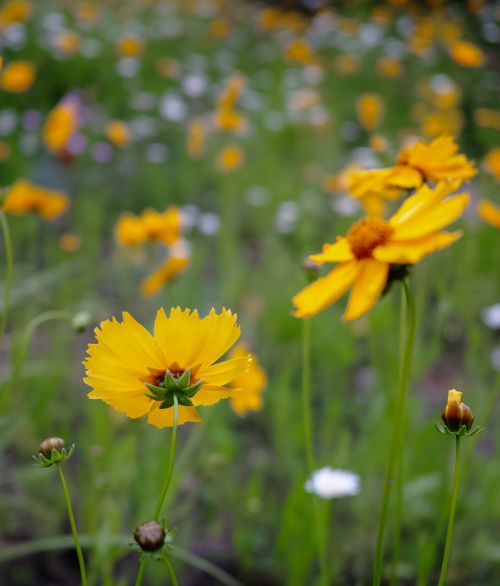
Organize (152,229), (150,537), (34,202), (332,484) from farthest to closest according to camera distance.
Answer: (34,202), (152,229), (332,484), (150,537)

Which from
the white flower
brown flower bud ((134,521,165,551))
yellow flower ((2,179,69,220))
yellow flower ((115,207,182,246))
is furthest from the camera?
yellow flower ((2,179,69,220))

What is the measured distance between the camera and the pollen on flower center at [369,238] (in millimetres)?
470

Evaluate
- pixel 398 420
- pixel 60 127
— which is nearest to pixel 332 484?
pixel 398 420

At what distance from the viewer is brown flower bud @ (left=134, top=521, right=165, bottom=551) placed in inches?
15.0

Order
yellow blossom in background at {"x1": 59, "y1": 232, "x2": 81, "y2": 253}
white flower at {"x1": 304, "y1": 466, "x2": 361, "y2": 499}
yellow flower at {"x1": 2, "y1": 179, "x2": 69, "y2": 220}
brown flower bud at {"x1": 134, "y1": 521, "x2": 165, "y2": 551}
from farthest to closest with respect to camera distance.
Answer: yellow blossom in background at {"x1": 59, "y1": 232, "x2": 81, "y2": 253}
yellow flower at {"x1": 2, "y1": 179, "x2": 69, "y2": 220}
white flower at {"x1": 304, "y1": 466, "x2": 361, "y2": 499}
brown flower bud at {"x1": 134, "y1": 521, "x2": 165, "y2": 551}

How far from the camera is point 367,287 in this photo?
0.45 meters

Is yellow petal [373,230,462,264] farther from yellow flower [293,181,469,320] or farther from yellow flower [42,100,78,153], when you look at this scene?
yellow flower [42,100,78,153]

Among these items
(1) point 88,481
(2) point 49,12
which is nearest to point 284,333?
(1) point 88,481

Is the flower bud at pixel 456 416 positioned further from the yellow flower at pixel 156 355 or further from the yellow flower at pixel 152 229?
the yellow flower at pixel 152 229

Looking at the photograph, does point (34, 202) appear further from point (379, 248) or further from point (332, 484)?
point (379, 248)

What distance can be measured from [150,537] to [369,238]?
0.25m

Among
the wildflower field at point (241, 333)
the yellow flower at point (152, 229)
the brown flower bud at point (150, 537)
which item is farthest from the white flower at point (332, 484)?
the yellow flower at point (152, 229)

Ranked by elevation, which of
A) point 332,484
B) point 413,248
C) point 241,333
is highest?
point 413,248

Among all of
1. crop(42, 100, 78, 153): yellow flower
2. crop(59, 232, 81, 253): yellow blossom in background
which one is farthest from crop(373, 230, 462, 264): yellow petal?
crop(42, 100, 78, 153): yellow flower
